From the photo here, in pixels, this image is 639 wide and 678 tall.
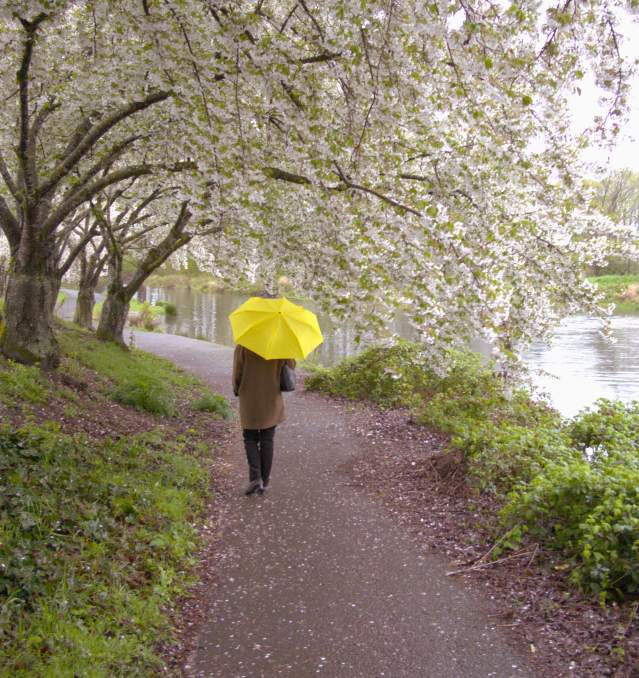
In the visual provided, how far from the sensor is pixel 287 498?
6.29 metres

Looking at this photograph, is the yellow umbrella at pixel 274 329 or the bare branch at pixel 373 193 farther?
the yellow umbrella at pixel 274 329

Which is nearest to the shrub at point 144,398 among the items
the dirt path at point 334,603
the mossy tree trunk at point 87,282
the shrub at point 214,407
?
the shrub at point 214,407

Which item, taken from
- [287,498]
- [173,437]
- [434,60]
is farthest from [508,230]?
[173,437]

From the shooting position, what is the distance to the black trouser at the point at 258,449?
6219 millimetres

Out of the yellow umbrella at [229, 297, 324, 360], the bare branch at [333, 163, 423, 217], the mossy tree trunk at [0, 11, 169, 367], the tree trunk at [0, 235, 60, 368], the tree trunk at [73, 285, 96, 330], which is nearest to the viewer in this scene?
the bare branch at [333, 163, 423, 217]

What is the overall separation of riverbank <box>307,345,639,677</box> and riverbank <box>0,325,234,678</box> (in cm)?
205

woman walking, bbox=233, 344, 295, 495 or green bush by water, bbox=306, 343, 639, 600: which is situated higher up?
woman walking, bbox=233, 344, 295, 495

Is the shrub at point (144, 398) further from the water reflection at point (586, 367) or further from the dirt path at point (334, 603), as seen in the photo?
the water reflection at point (586, 367)

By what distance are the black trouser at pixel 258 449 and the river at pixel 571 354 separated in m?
1.30

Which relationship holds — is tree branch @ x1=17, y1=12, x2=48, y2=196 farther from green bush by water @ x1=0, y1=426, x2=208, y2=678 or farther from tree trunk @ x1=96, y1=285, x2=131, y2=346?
tree trunk @ x1=96, y1=285, x2=131, y2=346

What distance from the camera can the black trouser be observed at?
6219mm

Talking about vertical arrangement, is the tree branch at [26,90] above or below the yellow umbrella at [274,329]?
above

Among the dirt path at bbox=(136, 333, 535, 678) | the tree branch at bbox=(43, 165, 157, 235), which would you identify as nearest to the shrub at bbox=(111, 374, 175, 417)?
the tree branch at bbox=(43, 165, 157, 235)

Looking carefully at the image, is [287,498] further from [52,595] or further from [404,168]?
[404,168]
